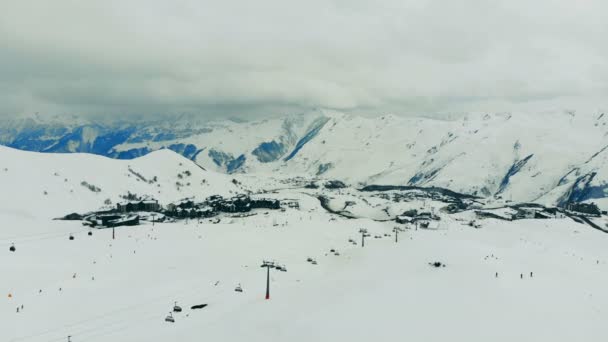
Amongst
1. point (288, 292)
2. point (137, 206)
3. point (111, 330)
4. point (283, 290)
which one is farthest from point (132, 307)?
point (137, 206)

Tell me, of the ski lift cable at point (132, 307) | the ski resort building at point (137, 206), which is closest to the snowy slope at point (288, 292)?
the ski lift cable at point (132, 307)

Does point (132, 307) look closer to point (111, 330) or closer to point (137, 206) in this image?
point (111, 330)

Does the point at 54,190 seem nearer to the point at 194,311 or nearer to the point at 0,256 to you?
the point at 0,256

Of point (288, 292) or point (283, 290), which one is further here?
point (283, 290)

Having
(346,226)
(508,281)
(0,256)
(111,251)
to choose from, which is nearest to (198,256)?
(111,251)

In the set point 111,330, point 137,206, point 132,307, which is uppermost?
point 137,206

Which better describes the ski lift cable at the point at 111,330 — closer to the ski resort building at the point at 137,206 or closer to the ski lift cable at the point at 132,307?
the ski lift cable at the point at 132,307

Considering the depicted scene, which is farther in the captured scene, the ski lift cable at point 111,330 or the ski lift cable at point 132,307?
the ski lift cable at point 111,330

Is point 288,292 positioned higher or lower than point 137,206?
lower

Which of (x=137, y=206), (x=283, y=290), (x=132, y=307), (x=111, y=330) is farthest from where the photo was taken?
(x=137, y=206)

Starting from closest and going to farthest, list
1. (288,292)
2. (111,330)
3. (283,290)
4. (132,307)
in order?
(111,330)
(132,307)
(288,292)
(283,290)

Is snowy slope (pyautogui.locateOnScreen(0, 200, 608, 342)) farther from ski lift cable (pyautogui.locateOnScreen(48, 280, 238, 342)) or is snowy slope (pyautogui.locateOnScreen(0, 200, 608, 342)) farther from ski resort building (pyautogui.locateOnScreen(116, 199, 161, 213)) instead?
ski resort building (pyautogui.locateOnScreen(116, 199, 161, 213))
